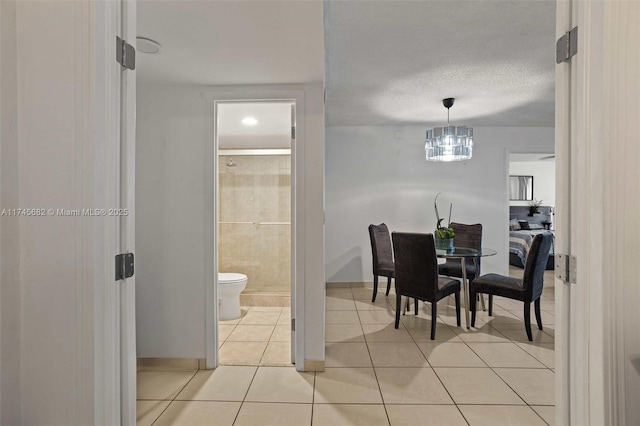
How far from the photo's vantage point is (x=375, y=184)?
5.07m

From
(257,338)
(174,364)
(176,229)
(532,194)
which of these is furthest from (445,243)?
(532,194)

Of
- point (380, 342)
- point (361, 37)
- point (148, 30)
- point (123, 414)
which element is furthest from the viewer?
point (380, 342)

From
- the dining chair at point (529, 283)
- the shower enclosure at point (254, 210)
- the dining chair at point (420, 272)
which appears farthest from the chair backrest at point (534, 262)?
the shower enclosure at point (254, 210)

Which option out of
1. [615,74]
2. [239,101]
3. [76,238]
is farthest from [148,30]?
[615,74]

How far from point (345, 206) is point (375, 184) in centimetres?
57

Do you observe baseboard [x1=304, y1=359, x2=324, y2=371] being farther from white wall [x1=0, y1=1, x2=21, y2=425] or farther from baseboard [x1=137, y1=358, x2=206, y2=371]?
white wall [x1=0, y1=1, x2=21, y2=425]

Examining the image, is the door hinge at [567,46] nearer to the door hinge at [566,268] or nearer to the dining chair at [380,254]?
the door hinge at [566,268]

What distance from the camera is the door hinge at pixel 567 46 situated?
0.94 metres

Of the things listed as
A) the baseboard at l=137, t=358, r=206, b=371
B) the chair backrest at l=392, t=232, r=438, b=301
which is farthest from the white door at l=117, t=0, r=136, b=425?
the chair backrest at l=392, t=232, r=438, b=301

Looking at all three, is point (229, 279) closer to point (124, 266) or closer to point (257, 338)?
point (257, 338)

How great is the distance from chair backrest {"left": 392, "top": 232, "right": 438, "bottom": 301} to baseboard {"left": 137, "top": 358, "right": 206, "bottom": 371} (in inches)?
74.9

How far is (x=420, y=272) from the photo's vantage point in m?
3.08

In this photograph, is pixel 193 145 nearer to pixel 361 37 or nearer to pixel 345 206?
pixel 361 37

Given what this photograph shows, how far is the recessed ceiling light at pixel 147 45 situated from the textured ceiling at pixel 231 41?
32 mm
